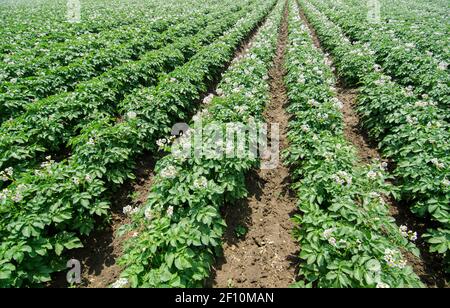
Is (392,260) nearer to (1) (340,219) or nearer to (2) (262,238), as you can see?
(1) (340,219)

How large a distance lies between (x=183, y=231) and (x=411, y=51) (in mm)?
9221

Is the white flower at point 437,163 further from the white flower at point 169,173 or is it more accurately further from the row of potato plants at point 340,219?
the white flower at point 169,173

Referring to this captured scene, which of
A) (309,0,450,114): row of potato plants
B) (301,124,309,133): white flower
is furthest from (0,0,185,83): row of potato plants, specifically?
(309,0,450,114): row of potato plants

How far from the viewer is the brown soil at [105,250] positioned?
Answer: 3469 millimetres

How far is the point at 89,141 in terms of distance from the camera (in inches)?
172

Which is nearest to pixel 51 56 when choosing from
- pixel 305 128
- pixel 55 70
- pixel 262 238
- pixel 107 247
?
pixel 55 70

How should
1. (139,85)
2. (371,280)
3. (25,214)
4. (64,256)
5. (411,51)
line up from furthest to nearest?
(411,51) < (139,85) < (64,256) < (25,214) < (371,280)

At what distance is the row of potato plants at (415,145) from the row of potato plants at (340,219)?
0.50 m

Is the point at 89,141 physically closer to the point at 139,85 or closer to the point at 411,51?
the point at 139,85

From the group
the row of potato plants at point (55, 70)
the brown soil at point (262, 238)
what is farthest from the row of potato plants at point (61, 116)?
the brown soil at point (262, 238)

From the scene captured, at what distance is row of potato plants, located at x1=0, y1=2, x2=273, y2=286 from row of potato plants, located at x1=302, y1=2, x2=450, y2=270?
4434 mm

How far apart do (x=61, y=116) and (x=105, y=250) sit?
2986 mm
